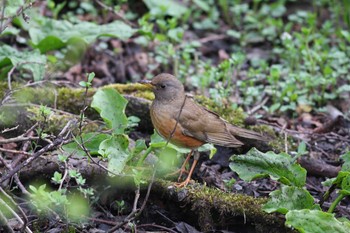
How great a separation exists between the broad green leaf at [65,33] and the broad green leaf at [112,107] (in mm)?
1481

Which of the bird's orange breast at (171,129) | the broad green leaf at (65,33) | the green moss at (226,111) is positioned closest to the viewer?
the bird's orange breast at (171,129)

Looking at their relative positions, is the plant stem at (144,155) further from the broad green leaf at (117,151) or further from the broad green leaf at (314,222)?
the broad green leaf at (314,222)

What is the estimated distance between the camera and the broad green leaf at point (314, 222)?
4383 mm

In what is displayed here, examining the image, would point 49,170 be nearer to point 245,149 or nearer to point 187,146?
point 187,146

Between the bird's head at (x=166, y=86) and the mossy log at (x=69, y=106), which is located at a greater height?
the bird's head at (x=166, y=86)

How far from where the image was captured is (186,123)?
19.0ft

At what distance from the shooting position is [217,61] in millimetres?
8914

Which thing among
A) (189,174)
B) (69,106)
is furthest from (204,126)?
(69,106)

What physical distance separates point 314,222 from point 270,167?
2.50ft

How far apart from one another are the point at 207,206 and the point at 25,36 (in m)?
4.46

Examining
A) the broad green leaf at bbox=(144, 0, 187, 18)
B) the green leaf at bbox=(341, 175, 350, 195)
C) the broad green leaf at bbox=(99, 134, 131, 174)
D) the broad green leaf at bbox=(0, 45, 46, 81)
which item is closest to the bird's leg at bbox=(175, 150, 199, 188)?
the broad green leaf at bbox=(99, 134, 131, 174)

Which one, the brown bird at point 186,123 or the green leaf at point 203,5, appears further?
the green leaf at point 203,5

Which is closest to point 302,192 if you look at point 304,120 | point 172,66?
point 304,120

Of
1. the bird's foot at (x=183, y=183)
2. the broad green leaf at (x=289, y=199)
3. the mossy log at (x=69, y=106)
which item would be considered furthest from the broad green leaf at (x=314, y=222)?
the mossy log at (x=69, y=106)
